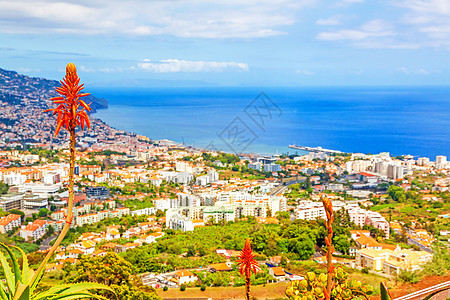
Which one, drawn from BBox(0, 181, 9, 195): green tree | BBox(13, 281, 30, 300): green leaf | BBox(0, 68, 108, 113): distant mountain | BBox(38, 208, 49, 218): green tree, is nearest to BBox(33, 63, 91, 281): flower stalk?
BBox(13, 281, 30, 300): green leaf

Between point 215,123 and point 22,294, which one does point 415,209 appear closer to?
point 22,294

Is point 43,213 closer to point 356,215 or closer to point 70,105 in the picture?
point 356,215

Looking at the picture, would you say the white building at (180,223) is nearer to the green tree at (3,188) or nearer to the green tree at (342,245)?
the green tree at (342,245)

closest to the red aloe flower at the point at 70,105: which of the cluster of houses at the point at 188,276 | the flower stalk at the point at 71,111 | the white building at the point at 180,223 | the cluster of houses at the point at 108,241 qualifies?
the flower stalk at the point at 71,111

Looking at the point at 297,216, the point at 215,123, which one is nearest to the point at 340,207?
the point at 297,216

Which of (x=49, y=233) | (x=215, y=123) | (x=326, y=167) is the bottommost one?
(x=49, y=233)

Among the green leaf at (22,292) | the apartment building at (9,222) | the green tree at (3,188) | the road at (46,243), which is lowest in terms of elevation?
the road at (46,243)

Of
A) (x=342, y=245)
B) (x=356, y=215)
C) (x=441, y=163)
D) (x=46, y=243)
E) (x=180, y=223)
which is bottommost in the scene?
(x=46, y=243)

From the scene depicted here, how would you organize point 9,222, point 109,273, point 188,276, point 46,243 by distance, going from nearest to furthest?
point 109,273, point 188,276, point 46,243, point 9,222

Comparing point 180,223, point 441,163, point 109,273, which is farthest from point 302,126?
point 109,273
